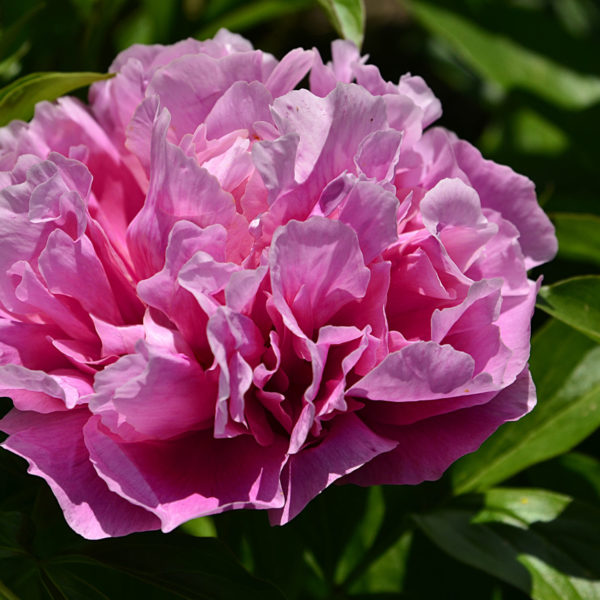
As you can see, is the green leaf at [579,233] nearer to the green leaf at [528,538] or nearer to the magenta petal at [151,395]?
the green leaf at [528,538]

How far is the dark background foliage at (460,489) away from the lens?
→ 0.63 metres

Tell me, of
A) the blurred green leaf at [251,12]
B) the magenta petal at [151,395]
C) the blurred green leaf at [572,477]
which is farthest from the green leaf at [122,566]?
the blurred green leaf at [251,12]

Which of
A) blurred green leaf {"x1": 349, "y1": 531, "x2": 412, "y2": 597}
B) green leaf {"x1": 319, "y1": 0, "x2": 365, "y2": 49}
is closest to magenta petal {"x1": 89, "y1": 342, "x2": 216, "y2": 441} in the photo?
green leaf {"x1": 319, "y1": 0, "x2": 365, "y2": 49}

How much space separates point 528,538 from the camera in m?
0.77

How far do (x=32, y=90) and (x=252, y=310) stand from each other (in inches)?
11.5

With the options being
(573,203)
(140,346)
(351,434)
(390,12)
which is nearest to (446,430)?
(351,434)

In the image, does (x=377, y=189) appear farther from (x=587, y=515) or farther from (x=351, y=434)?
(x=587, y=515)

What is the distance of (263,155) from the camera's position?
1.80 feet

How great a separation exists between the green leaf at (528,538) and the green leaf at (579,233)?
10.9 inches

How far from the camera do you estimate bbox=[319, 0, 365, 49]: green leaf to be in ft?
2.44

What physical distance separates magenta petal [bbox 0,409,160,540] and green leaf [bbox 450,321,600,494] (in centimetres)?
43

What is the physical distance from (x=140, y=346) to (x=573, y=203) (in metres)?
0.82

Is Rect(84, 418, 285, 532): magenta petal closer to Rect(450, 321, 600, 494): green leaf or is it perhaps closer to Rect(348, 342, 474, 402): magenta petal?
Rect(348, 342, 474, 402): magenta petal

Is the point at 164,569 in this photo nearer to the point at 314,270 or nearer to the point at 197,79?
the point at 314,270
